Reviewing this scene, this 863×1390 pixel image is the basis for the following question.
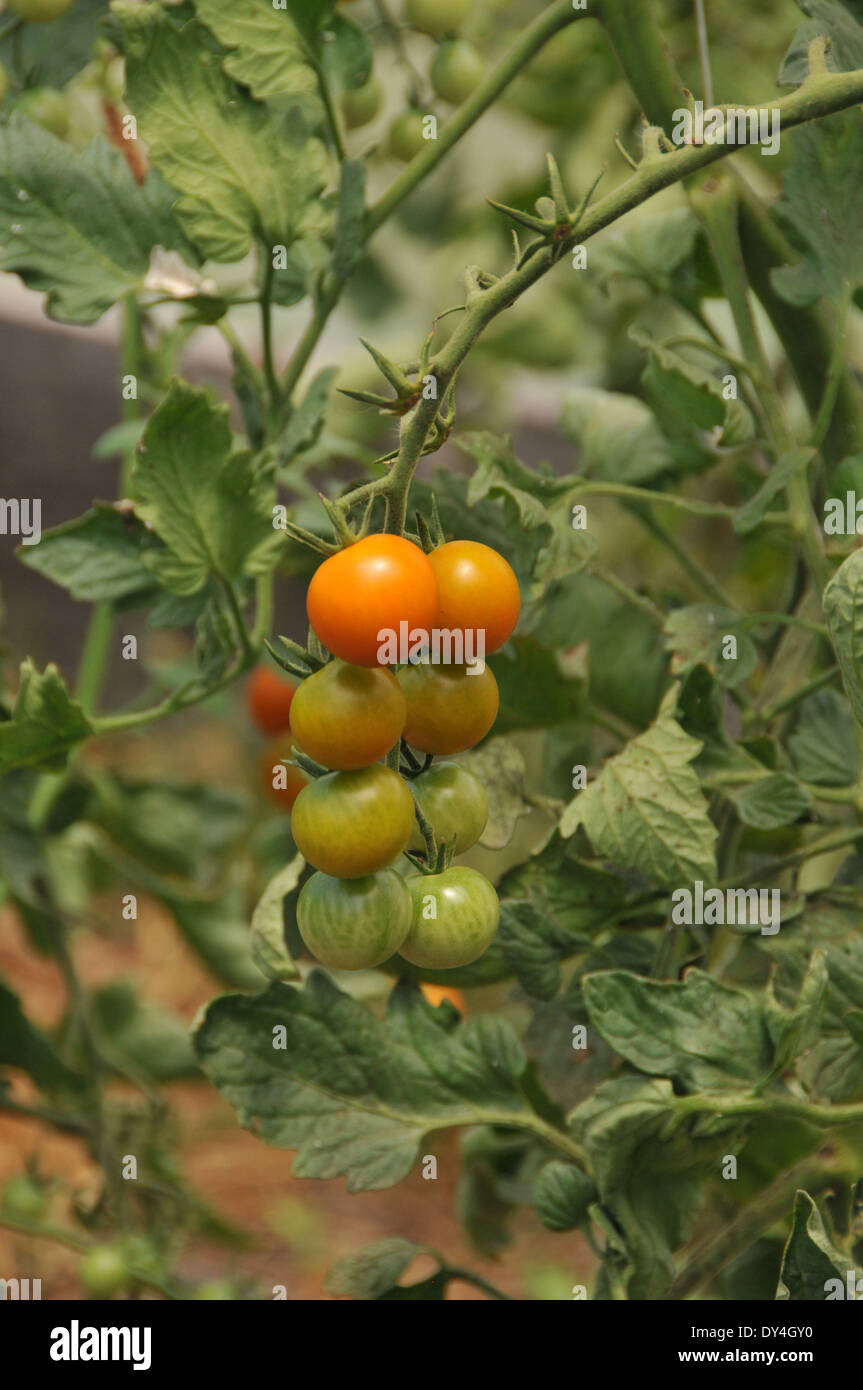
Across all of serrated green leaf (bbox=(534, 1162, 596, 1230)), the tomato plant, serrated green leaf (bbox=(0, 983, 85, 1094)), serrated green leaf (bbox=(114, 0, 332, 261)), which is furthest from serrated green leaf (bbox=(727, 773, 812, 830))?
serrated green leaf (bbox=(0, 983, 85, 1094))

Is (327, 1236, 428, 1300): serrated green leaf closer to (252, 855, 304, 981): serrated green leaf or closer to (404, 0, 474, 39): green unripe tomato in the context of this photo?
(252, 855, 304, 981): serrated green leaf

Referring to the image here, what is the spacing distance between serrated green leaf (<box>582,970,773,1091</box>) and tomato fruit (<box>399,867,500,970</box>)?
8 centimetres

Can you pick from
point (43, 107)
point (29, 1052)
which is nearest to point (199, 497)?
point (43, 107)

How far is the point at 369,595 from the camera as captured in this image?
227mm

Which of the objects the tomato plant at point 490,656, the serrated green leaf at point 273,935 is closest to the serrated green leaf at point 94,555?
the tomato plant at point 490,656

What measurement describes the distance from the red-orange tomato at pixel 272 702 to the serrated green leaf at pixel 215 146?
0.25 meters

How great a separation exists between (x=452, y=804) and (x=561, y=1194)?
0.47 ft

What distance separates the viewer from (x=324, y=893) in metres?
0.26

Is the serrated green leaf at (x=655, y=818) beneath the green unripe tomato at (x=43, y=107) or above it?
beneath

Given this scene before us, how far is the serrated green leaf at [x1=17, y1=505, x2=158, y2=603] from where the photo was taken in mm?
425

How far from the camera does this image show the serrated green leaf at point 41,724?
14.4 inches

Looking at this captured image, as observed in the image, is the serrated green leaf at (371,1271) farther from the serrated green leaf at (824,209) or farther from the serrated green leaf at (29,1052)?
the serrated green leaf at (824,209)

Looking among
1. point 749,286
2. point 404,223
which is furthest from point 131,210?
point 404,223

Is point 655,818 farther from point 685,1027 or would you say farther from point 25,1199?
point 25,1199
